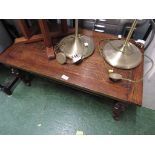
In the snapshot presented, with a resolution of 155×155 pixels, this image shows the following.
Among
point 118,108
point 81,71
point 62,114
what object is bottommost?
point 62,114

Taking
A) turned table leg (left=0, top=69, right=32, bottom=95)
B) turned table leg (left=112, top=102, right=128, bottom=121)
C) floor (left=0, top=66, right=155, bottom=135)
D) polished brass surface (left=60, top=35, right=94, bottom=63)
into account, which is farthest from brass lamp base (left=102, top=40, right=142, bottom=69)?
turned table leg (left=0, top=69, right=32, bottom=95)

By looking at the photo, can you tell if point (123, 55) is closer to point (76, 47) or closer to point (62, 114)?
point (76, 47)

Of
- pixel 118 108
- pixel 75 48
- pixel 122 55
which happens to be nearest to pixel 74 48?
pixel 75 48

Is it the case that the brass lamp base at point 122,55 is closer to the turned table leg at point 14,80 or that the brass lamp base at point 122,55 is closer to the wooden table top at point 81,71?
the wooden table top at point 81,71

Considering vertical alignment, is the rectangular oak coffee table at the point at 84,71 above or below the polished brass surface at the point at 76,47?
below

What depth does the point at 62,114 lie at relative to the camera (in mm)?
1140

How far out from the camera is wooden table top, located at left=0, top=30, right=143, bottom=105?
2.76 feet

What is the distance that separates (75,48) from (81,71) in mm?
172

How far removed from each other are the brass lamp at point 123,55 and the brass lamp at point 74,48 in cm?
12

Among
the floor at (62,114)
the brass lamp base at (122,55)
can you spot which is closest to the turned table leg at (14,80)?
the floor at (62,114)

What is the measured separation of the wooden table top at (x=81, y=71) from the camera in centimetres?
84

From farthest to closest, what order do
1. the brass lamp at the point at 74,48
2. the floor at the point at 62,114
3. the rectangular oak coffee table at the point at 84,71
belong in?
the floor at the point at 62,114 → the brass lamp at the point at 74,48 → the rectangular oak coffee table at the point at 84,71

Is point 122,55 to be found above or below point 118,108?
above
